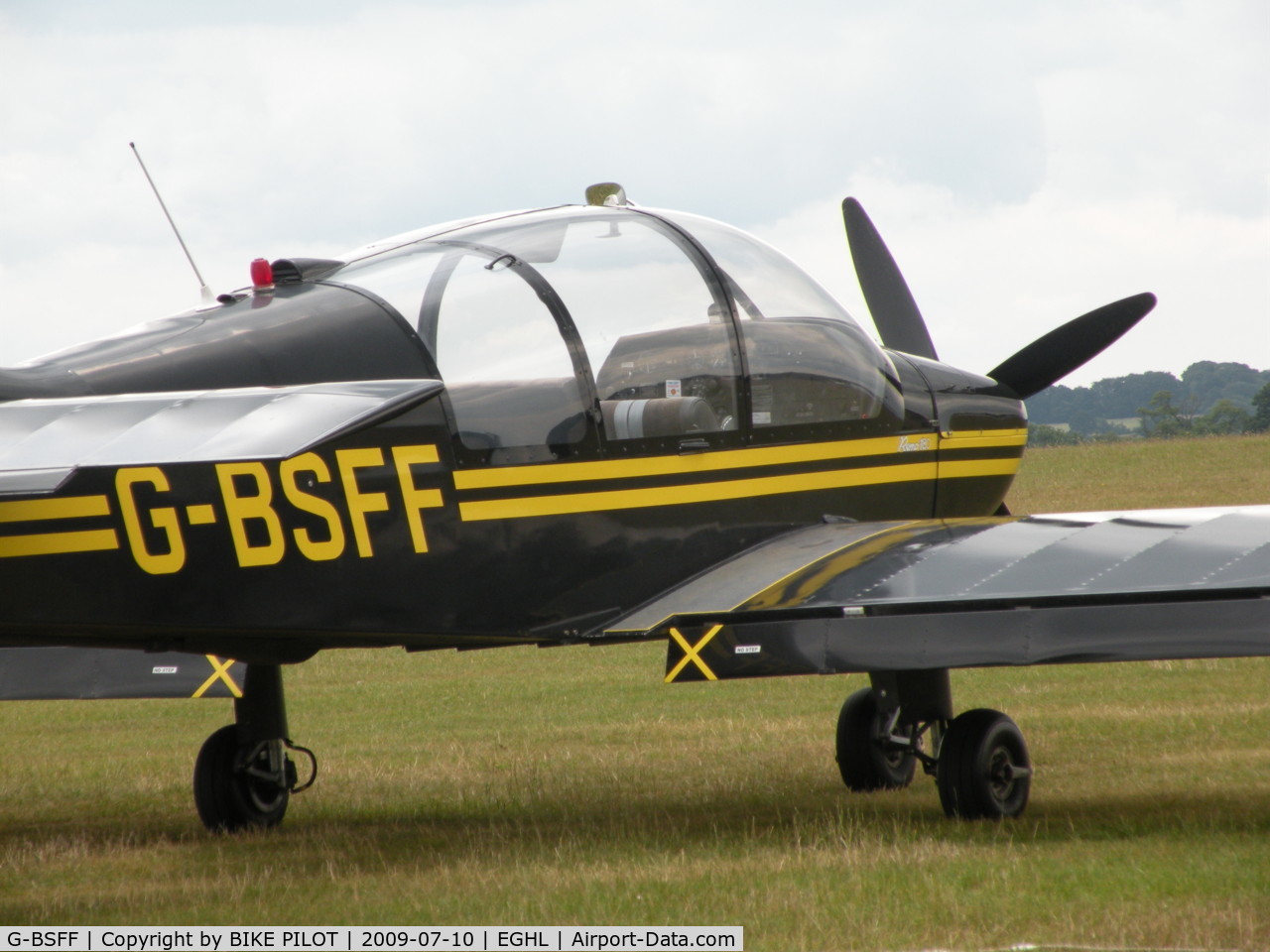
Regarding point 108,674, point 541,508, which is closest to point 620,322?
point 541,508

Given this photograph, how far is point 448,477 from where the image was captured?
6699mm

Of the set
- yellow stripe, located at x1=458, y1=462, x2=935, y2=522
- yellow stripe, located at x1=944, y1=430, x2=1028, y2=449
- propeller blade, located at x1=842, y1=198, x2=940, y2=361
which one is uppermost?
propeller blade, located at x1=842, y1=198, x2=940, y2=361

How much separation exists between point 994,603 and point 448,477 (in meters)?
2.43

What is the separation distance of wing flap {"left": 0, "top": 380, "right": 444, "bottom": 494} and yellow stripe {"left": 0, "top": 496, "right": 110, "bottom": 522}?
0.72ft

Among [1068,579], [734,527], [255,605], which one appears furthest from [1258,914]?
[255,605]

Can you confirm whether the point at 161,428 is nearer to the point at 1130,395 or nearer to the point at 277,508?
the point at 277,508

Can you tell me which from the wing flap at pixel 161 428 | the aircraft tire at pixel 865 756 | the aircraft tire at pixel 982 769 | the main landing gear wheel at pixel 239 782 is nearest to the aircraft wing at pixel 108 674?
the main landing gear wheel at pixel 239 782

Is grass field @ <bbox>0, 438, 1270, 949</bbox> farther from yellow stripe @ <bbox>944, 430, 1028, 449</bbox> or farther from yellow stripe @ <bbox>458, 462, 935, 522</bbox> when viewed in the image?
yellow stripe @ <bbox>944, 430, 1028, 449</bbox>

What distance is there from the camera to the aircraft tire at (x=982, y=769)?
7375 millimetres

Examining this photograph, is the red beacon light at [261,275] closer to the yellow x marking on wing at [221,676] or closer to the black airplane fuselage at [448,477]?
the black airplane fuselage at [448,477]

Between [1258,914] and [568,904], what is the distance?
2.44 m

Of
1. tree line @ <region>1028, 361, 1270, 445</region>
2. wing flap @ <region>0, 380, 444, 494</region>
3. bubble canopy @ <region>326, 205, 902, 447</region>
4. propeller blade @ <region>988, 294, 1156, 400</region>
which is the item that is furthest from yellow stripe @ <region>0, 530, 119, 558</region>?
tree line @ <region>1028, 361, 1270, 445</region>

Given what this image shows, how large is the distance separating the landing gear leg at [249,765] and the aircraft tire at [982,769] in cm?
356

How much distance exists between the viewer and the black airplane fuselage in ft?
19.5
